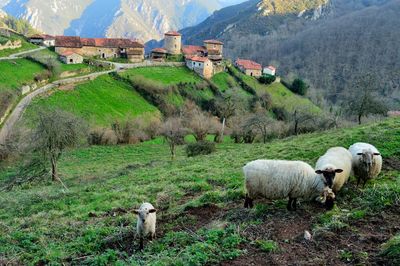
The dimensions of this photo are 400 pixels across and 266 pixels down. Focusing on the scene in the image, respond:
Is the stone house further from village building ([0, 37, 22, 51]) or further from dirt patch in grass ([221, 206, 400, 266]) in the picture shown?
dirt patch in grass ([221, 206, 400, 266])

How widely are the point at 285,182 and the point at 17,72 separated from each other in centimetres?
6831

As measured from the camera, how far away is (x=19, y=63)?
74.6 metres

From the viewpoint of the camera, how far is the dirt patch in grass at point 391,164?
16975 millimetres

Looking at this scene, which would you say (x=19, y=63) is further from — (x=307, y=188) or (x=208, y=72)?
(x=307, y=188)

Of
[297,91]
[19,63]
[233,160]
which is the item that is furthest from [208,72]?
[233,160]

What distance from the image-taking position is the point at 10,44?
86.2 m

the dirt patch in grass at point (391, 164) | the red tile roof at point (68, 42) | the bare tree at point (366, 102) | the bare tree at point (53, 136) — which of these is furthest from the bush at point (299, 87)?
the dirt patch in grass at point (391, 164)

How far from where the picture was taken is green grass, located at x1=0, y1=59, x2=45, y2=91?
63875mm

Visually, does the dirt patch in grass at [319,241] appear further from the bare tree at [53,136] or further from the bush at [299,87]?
the bush at [299,87]

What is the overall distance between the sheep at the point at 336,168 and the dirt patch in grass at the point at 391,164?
2.43 meters

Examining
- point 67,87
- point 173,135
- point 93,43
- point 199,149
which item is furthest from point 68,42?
point 199,149

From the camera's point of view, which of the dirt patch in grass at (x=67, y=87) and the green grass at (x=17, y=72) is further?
the dirt patch in grass at (x=67, y=87)

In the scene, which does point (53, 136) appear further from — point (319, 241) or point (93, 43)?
point (93, 43)

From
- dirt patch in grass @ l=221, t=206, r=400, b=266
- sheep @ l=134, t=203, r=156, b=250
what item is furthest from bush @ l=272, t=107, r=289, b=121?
sheep @ l=134, t=203, r=156, b=250
